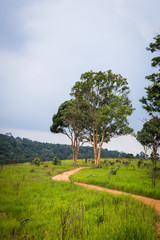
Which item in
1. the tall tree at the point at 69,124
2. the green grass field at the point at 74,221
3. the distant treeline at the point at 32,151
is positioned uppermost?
the tall tree at the point at 69,124

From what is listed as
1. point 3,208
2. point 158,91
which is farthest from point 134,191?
point 158,91

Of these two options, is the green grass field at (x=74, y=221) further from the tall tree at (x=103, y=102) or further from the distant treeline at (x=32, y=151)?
the distant treeline at (x=32, y=151)

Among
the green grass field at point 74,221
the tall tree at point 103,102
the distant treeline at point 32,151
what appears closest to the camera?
the green grass field at point 74,221

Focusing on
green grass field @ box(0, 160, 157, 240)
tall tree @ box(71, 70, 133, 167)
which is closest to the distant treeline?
tall tree @ box(71, 70, 133, 167)

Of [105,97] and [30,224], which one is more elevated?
[105,97]

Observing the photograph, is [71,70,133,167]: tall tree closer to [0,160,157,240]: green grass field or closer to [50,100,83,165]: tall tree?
[50,100,83,165]: tall tree

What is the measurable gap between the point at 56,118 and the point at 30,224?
25.9 m

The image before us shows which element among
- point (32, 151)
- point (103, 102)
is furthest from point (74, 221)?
point (32, 151)

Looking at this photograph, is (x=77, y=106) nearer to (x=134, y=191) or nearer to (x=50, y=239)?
(x=134, y=191)

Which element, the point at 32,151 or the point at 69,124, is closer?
the point at 69,124

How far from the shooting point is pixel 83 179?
11961 mm

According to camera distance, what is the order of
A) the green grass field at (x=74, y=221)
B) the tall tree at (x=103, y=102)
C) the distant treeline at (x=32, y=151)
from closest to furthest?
the green grass field at (x=74, y=221)
the tall tree at (x=103, y=102)
the distant treeline at (x=32, y=151)

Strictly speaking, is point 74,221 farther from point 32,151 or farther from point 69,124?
point 32,151

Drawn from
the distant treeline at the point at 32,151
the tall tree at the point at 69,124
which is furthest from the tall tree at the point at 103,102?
the distant treeline at the point at 32,151
